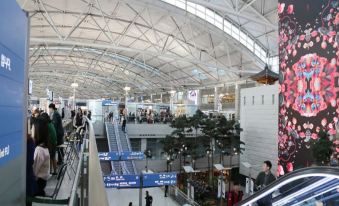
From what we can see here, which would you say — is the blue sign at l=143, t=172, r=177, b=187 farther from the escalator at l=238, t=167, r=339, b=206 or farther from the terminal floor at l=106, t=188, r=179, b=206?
the escalator at l=238, t=167, r=339, b=206

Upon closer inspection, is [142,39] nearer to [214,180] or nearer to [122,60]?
[122,60]

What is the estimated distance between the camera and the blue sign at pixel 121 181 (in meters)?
13.1

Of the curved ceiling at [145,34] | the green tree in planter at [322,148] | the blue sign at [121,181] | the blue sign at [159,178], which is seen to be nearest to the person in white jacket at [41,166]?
the blue sign at [121,181]

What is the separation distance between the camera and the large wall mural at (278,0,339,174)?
11836 millimetres


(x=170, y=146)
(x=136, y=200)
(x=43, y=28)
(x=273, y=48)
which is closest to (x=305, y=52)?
(x=136, y=200)

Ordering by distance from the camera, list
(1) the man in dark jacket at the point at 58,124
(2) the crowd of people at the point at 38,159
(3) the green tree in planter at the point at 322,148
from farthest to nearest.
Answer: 1. (3) the green tree in planter at the point at 322,148
2. (1) the man in dark jacket at the point at 58,124
3. (2) the crowd of people at the point at 38,159

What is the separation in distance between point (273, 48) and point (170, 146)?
12.6 metres

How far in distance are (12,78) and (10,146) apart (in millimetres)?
430

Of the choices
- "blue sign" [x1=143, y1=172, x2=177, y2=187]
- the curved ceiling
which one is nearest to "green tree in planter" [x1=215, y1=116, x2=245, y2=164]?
the curved ceiling

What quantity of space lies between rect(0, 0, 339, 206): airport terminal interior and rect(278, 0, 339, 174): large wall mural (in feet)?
0.13

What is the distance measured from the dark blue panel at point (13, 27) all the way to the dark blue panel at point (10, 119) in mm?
384

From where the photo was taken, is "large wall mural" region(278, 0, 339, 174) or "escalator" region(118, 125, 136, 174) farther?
"escalator" region(118, 125, 136, 174)

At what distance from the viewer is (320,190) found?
3918 mm

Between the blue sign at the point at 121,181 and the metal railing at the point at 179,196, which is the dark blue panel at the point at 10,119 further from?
the metal railing at the point at 179,196
